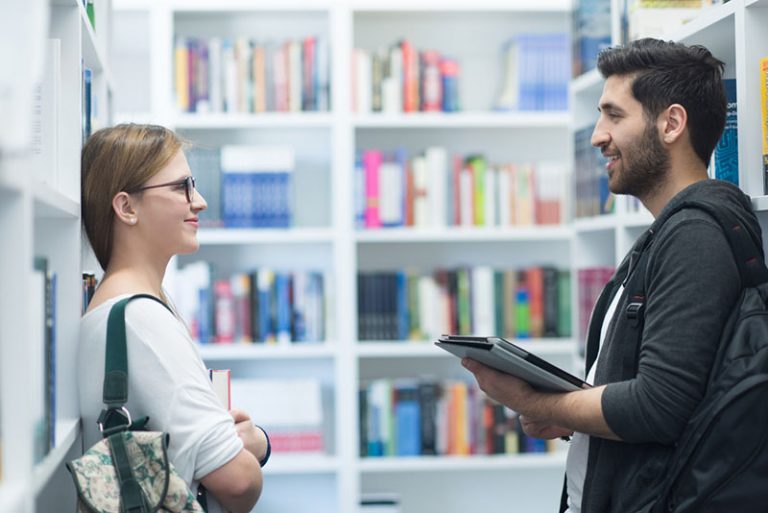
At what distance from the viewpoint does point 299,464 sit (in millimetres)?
3703

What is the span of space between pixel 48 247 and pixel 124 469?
0.51 meters

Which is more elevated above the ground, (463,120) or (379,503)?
(463,120)

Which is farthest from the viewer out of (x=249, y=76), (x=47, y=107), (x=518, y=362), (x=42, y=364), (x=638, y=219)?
(x=249, y=76)

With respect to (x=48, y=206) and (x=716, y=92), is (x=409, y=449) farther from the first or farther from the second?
(x=48, y=206)

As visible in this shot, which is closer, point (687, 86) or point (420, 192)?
point (687, 86)

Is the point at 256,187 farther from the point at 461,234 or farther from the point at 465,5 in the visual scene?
the point at 465,5

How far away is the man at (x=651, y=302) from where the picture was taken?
5.35 ft

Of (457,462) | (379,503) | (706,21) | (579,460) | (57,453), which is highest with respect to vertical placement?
(706,21)

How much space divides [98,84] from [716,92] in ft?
5.04

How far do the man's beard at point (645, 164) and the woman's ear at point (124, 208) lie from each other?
3.41ft

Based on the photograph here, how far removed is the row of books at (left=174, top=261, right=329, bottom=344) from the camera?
3.75m

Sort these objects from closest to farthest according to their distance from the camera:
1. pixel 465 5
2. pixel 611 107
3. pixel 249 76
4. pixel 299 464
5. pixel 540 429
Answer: pixel 611 107 → pixel 540 429 → pixel 299 464 → pixel 249 76 → pixel 465 5

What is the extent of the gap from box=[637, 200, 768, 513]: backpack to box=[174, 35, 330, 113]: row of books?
97.0 inches

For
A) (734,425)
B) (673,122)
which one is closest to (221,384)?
(734,425)
